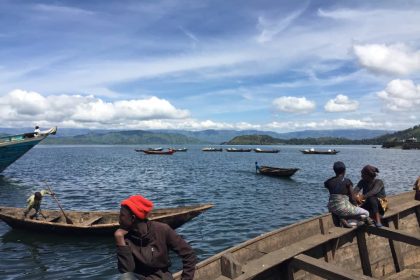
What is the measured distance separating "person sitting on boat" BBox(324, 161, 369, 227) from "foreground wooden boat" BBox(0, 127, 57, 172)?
38.4 m

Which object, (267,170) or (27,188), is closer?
(27,188)

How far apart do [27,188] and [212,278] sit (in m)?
34.8

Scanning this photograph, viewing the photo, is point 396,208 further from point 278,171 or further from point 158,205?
point 278,171

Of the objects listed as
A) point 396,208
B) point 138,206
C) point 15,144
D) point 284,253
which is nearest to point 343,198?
point 284,253

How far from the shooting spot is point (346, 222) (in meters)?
8.51

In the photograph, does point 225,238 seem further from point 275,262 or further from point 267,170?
point 267,170


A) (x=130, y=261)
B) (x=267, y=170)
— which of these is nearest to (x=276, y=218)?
(x=130, y=261)

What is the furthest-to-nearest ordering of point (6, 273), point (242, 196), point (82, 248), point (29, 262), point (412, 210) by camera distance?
1. point (242, 196)
2. point (82, 248)
3. point (29, 262)
4. point (6, 273)
5. point (412, 210)

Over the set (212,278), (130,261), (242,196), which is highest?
(130,261)

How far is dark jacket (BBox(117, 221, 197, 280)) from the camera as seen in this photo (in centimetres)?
413

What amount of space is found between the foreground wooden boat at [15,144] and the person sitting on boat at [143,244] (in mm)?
39548

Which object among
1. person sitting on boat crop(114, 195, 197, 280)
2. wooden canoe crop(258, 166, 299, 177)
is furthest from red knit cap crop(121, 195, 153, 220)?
wooden canoe crop(258, 166, 299, 177)

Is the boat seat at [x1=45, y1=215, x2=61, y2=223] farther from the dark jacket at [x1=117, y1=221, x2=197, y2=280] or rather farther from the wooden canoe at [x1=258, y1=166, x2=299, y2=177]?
the wooden canoe at [x1=258, y1=166, x2=299, y2=177]

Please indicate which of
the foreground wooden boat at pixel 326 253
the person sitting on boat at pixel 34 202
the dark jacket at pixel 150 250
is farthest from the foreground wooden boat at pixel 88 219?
the dark jacket at pixel 150 250
